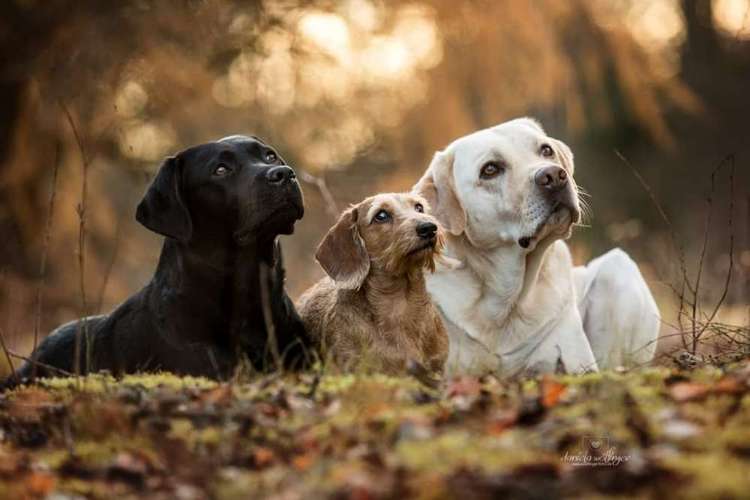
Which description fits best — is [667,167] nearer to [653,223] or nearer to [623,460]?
[653,223]

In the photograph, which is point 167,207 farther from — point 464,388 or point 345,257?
point 464,388

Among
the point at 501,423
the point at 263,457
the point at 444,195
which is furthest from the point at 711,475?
the point at 444,195

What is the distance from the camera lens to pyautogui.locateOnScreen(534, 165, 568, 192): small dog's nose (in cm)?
558

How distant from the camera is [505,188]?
5.87m

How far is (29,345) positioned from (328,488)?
885 cm

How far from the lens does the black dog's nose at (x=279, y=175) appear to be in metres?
5.60

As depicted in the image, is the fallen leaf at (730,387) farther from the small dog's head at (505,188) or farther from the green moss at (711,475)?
the small dog's head at (505,188)

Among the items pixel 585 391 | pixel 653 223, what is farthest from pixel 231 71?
pixel 653 223

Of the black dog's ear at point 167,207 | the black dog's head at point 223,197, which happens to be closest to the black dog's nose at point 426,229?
the black dog's head at point 223,197

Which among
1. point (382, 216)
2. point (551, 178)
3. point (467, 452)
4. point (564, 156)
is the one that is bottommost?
point (467, 452)

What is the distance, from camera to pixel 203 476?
3.29 metres

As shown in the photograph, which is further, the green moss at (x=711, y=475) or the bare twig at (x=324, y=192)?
the bare twig at (x=324, y=192)

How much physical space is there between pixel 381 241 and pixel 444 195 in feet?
2.16

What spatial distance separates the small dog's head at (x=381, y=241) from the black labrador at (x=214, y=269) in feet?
1.07
